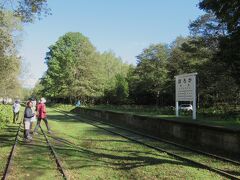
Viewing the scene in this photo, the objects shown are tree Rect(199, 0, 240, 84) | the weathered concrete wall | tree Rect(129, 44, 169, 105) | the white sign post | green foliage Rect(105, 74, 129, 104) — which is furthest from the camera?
green foliage Rect(105, 74, 129, 104)

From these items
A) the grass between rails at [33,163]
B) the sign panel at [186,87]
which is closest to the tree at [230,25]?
the sign panel at [186,87]

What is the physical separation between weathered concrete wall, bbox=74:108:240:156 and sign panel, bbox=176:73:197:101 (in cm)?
234

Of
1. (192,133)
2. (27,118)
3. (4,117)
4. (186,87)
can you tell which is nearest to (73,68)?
(4,117)

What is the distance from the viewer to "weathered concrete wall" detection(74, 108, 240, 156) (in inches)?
543

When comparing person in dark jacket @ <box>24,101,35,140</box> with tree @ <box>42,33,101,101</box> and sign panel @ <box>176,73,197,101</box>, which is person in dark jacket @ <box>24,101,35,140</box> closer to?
sign panel @ <box>176,73,197,101</box>

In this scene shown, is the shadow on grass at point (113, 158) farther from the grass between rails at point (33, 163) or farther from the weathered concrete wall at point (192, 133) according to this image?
the weathered concrete wall at point (192, 133)

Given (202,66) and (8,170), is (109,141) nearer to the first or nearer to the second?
(8,170)

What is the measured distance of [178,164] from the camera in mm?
11664

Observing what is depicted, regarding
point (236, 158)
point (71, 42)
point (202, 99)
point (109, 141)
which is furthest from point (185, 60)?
point (236, 158)

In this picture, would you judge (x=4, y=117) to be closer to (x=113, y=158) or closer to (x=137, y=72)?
(x=113, y=158)

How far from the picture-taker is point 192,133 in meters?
16.9

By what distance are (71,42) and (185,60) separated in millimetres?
32578

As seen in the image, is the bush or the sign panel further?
the bush

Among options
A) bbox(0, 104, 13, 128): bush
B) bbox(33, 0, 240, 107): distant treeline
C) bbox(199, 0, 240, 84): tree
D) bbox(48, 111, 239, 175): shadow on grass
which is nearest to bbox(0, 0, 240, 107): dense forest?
bbox(33, 0, 240, 107): distant treeline
